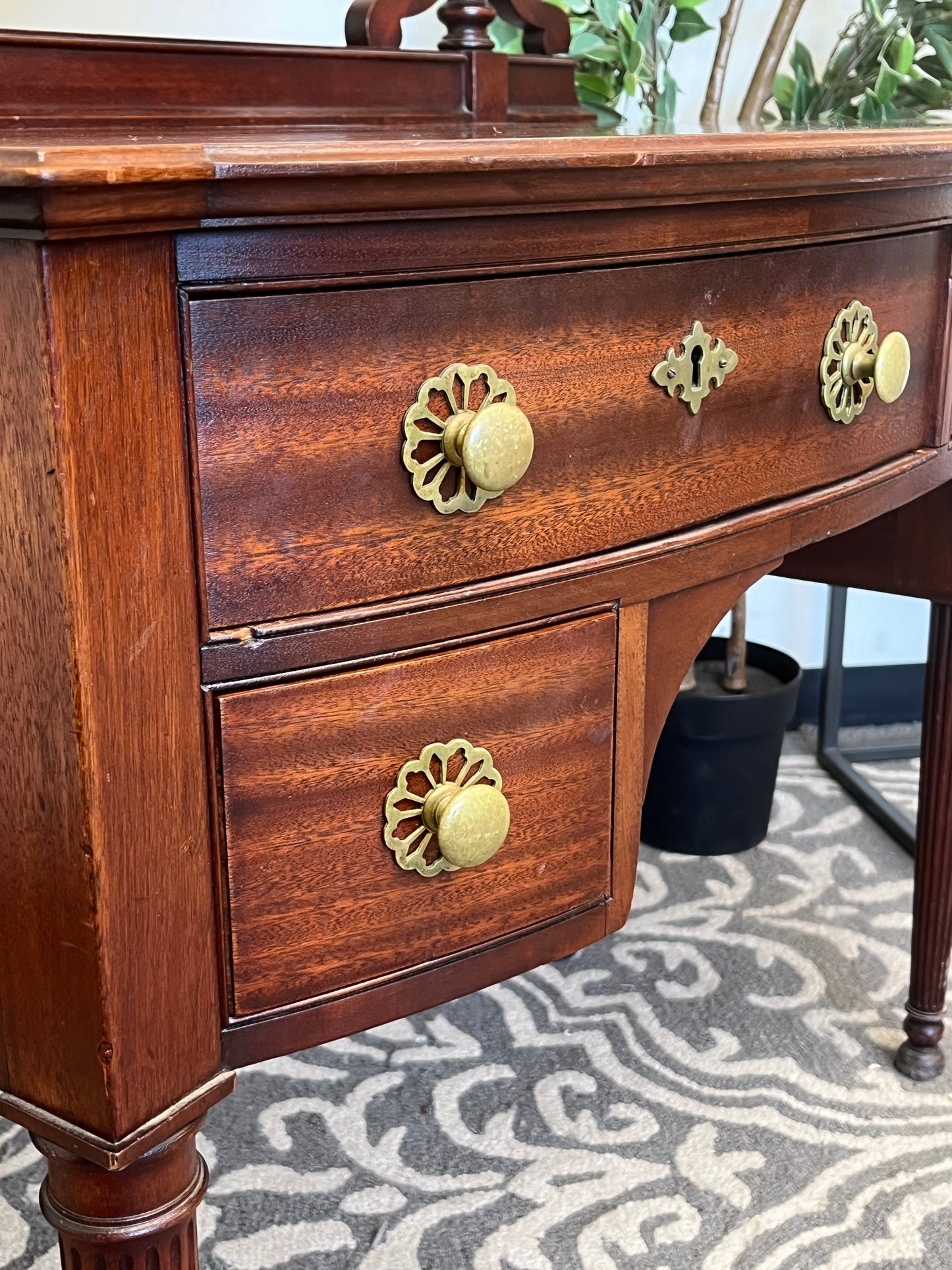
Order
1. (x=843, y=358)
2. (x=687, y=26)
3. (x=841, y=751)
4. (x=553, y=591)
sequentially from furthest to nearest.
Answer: (x=841, y=751) < (x=687, y=26) < (x=843, y=358) < (x=553, y=591)

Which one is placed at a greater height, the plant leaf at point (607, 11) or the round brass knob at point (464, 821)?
the plant leaf at point (607, 11)

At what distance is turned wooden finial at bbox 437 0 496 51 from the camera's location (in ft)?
2.37

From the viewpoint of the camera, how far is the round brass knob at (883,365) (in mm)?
642

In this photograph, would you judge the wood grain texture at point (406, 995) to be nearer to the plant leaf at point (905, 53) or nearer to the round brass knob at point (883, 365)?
the round brass knob at point (883, 365)

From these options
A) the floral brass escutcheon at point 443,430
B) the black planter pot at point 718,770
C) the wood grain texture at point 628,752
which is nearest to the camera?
the floral brass escutcheon at point 443,430

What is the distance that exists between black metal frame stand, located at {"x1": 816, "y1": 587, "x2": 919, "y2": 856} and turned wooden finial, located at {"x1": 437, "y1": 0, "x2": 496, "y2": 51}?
90 centimetres

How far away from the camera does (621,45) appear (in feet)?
3.51

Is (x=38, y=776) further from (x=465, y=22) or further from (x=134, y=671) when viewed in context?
(x=465, y=22)

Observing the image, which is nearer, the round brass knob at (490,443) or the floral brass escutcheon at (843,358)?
the round brass knob at (490,443)

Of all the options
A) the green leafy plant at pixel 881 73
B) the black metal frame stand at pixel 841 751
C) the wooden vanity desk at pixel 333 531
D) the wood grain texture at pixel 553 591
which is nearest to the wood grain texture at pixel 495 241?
the wooden vanity desk at pixel 333 531

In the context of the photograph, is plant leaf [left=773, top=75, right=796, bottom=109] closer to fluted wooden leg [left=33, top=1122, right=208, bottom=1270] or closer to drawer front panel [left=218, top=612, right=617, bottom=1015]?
drawer front panel [left=218, top=612, right=617, bottom=1015]

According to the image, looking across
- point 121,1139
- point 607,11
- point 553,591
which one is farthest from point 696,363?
point 607,11

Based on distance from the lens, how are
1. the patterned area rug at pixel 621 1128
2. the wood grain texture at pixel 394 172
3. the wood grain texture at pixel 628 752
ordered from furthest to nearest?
the patterned area rug at pixel 621 1128 → the wood grain texture at pixel 628 752 → the wood grain texture at pixel 394 172

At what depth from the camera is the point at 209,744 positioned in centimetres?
45
